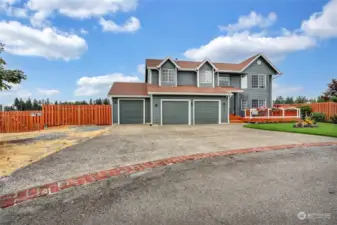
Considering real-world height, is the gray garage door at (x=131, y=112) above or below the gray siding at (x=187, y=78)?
below

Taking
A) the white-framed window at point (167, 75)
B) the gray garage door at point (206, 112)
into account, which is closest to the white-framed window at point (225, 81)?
the gray garage door at point (206, 112)

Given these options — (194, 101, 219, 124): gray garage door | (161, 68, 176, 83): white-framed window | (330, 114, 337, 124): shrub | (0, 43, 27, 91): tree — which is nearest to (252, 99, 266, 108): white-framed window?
(330, 114, 337, 124): shrub

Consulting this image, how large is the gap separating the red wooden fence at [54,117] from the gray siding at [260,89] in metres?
15.2

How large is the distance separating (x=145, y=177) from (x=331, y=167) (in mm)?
4175

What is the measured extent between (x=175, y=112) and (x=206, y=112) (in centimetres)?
299

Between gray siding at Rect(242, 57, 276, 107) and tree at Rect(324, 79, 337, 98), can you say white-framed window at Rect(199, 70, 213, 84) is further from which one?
tree at Rect(324, 79, 337, 98)

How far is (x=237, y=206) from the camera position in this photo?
2463 mm

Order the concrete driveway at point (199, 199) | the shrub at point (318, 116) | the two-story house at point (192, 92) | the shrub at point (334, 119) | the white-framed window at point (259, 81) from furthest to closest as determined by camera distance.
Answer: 1. the white-framed window at point (259, 81)
2. the shrub at point (318, 116)
3. the two-story house at point (192, 92)
4. the shrub at point (334, 119)
5. the concrete driveway at point (199, 199)

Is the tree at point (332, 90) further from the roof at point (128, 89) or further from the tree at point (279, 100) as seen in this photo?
the tree at point (279, 100)

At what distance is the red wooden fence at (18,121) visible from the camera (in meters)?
15.1

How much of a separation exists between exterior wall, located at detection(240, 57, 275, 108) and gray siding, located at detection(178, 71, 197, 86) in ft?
19.4

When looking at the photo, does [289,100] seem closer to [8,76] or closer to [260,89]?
[260,89]

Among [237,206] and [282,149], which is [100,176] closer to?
[237,206]

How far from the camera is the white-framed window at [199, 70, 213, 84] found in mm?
19703
